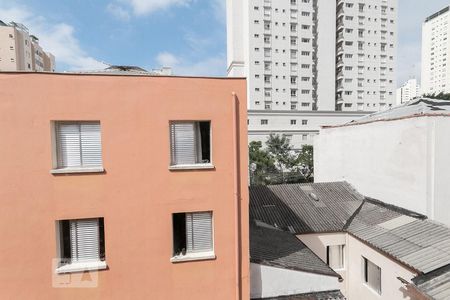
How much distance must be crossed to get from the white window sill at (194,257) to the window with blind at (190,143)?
266 centimetres

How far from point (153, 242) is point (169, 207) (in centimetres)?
108

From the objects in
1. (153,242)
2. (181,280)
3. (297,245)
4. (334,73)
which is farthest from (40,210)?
(334,73)

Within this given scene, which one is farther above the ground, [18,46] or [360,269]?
[18,46]

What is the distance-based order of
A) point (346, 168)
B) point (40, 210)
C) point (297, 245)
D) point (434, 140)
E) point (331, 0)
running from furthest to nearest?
1. point (331, 0)
2. point (346, 168)
3. point (434, 140)
4. point (297, 245)
5. point (40, 210)

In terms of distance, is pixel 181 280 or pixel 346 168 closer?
pixel 181 280

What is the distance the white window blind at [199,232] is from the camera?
744 cm

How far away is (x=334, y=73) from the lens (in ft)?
215

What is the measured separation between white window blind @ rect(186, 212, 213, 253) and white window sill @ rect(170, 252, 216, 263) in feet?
0.36

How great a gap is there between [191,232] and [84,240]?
2896 millimetres

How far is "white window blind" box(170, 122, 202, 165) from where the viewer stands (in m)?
7.31

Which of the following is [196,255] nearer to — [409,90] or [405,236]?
[405,236]

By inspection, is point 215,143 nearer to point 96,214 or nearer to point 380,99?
point 96,214

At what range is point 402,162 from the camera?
1471cm

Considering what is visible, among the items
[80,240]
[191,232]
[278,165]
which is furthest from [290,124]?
[80,240]
